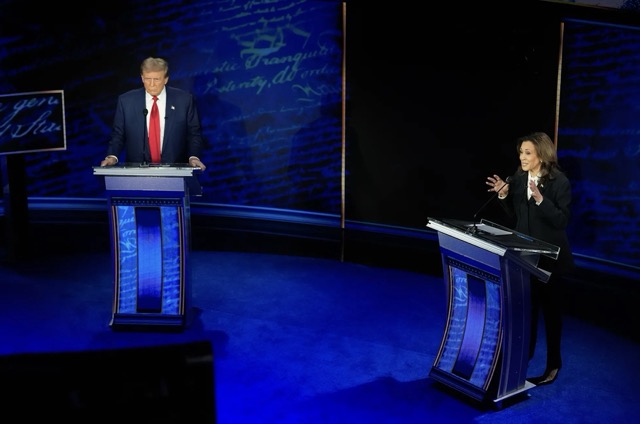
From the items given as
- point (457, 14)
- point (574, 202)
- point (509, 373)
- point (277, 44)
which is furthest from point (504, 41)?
point (509, 373)

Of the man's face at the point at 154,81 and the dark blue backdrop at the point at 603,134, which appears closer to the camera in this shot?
the man's face at the point at 154,81

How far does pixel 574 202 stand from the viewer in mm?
5133

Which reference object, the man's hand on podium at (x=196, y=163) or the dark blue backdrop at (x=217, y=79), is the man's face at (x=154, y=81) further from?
the dark blue backdrop at (x=217, y=79)

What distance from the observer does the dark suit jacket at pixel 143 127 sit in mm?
4613

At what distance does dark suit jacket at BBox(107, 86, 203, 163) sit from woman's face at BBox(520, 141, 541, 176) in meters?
2.07

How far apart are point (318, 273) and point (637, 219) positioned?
2.44 metres

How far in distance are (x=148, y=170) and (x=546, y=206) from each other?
2178mm

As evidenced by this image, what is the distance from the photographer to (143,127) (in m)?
4.61

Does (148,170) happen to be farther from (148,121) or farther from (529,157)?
(529,157)

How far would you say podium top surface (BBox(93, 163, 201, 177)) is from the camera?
4.16m

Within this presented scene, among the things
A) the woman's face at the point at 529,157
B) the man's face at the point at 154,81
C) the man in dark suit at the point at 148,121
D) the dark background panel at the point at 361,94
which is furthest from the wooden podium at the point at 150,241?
the dark background panel at the point at 361,94

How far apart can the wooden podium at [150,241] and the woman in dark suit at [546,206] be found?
1.81 meters

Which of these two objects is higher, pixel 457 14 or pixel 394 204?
pixel 457 14

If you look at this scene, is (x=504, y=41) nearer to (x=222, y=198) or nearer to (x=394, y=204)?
(x=394, y=204)
